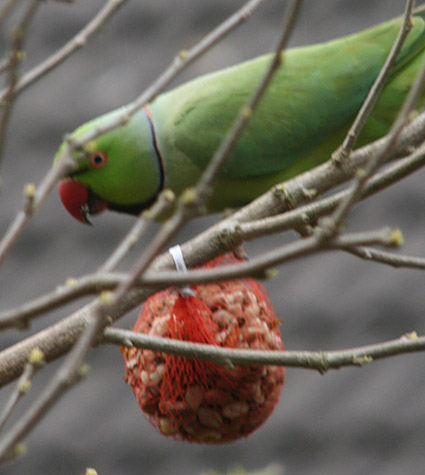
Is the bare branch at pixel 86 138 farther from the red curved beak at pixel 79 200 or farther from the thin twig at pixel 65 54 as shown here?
the red curved beak at pixel 79 200

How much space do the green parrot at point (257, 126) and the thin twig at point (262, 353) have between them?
777 mm

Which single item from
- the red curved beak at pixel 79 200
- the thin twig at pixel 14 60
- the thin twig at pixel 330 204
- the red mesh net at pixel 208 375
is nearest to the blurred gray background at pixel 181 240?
the red curved beak at pixel 79 200

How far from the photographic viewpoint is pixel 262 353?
41.7 inches

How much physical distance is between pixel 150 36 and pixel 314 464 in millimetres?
1393

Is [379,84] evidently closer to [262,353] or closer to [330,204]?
[330,204]

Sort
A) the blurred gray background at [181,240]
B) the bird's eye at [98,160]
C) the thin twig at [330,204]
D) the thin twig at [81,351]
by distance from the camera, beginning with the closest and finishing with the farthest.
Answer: the thin twig at [81,351], the thin twig at [330,204], the bird's eye at [98,160], the blurred gray background at [181,240]

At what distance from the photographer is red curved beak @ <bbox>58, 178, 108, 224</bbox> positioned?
182 cm

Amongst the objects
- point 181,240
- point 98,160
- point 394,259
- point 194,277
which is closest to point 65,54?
point 194,277

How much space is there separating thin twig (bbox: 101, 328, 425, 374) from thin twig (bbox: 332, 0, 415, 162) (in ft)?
1.00

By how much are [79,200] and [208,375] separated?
24.9 inches

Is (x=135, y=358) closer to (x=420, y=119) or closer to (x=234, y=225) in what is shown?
(x=234, y=225)

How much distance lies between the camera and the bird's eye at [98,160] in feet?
5.92

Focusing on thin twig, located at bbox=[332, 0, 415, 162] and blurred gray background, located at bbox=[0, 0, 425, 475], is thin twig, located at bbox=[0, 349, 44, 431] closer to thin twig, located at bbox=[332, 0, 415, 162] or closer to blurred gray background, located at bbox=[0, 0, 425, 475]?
thin twig, located at bbox=[332, 0, 415, 162]

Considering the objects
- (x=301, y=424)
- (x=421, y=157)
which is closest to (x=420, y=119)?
(x=421, y=157)
